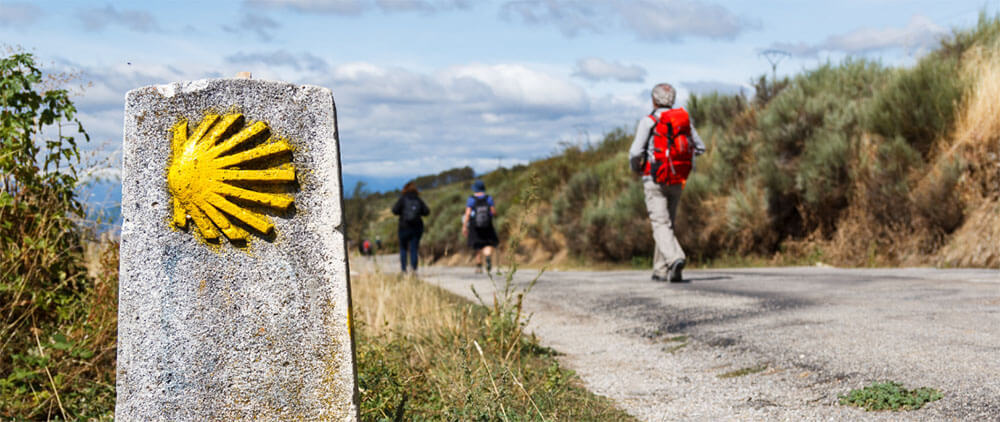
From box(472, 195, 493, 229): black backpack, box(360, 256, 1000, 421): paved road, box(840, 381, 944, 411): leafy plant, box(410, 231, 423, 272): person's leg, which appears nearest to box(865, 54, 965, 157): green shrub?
box(360, 256, 1000, 421): paved road

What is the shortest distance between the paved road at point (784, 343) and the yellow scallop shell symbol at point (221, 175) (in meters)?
2.26

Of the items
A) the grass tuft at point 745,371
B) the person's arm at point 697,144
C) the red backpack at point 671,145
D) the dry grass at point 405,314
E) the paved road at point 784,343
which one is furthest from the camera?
the person's arm at point 697,144

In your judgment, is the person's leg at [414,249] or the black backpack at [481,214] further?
the black backpack at [481,214]

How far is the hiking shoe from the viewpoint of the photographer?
30.0ft

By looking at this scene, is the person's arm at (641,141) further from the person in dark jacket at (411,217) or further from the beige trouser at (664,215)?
the person in dark jacket at (411,217)

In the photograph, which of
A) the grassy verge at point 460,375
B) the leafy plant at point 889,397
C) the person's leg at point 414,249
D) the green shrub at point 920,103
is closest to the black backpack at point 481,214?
the person's leg at point 414,249

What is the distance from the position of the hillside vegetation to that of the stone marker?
5.03 meters

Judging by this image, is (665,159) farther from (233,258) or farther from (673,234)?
(233,258)

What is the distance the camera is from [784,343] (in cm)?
537

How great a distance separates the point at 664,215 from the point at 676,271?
2.05 ft

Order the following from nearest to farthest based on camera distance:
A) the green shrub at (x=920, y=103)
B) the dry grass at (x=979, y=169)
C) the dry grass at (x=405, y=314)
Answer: the dry grass at (x=405, y=314) → the dry grass at (x=979, y=169) → the green shrub at (x=920, y=103)

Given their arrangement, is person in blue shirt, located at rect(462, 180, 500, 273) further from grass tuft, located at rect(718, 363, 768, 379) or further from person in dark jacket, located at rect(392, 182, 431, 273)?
grass tuft, located at rect(718, 363, 768, 379)

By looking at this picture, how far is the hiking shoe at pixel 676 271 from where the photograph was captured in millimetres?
9133

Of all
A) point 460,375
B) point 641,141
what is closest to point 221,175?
point 460,375
